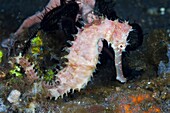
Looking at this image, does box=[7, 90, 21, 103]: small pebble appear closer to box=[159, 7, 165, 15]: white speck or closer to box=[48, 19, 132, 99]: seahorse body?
box=[48, 19, 132, 99]: seahorse body

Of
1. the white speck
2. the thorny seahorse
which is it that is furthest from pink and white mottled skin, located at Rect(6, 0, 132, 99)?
the white speck

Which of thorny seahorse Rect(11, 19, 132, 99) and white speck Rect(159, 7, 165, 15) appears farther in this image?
white speck Rect(159, 7, 165, 15)

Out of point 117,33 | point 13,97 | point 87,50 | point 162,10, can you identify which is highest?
point 162,10

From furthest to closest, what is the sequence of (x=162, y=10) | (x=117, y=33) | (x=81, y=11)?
1. (x=162, y=10)
2. (x=81, y=11)
3. (x=117, y=33)

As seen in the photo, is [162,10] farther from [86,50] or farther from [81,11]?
[86,50]

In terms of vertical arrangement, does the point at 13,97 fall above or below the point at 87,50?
below

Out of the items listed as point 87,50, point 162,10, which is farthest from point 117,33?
point 162,10

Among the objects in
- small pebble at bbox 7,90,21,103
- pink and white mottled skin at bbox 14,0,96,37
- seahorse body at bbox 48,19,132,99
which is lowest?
small pebble at bbox 7,90,21,103

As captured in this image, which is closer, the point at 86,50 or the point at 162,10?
the point at 86,50

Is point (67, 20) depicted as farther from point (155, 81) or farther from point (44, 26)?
point (155, 81)

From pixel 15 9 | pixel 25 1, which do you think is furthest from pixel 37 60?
pixel 25 1
